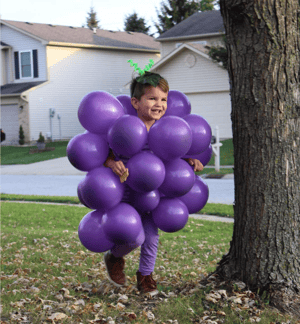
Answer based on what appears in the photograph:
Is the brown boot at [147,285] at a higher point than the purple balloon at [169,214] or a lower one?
lower

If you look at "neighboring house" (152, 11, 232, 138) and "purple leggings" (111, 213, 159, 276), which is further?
"neighboring house" (152, 11, 232, 138)

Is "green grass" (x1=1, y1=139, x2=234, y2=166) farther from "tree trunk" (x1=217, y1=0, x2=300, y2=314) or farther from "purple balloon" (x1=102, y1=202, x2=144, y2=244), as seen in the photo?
"purple balloon" (x1=102, y1=202, x2=144, y2=244)

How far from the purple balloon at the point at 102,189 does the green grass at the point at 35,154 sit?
1491 cm

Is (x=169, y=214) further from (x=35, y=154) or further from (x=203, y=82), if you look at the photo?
(x=35, y=154)

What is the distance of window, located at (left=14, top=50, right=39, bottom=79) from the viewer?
1089 inches

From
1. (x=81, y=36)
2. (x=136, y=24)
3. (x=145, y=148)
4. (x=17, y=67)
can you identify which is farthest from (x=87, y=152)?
(x=136, y=24)

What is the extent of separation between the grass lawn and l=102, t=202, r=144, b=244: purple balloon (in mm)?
619

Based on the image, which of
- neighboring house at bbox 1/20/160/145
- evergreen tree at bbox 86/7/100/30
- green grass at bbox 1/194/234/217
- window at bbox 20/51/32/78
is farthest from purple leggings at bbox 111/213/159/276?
evergreen tree at bbox 86/7/100/30

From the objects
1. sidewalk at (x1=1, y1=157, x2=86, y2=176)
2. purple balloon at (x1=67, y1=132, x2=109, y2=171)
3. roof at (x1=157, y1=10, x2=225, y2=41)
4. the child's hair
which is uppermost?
roof at (x1=157, y1=10, x2=225, y2=41)

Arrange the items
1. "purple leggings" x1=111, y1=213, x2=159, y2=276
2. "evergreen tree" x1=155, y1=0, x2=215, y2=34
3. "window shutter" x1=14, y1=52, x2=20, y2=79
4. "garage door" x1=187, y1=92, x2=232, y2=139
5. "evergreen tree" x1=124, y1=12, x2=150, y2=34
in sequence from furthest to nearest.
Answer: "evergreen tree" x1=124, y1=12, x2=150, y2=34, "evergreen tree" x1=155, y1=0, x2=215, y2=34, "window shutter" x1=14, y1=52, x2=20, y2=79, "garage door" x1=187, y1=92, x2=232, y2=139, "purple leggings" x1=111, y1=213, x2=159, y2=276

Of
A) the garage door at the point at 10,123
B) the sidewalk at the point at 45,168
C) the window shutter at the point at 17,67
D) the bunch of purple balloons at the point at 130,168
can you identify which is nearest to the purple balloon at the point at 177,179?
the bunch of purple balloons at the point at 130,168

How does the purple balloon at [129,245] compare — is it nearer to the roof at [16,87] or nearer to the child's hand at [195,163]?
the child's hand at [195,163]

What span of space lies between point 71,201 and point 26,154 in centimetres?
1403

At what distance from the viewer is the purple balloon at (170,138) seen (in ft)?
10.6
